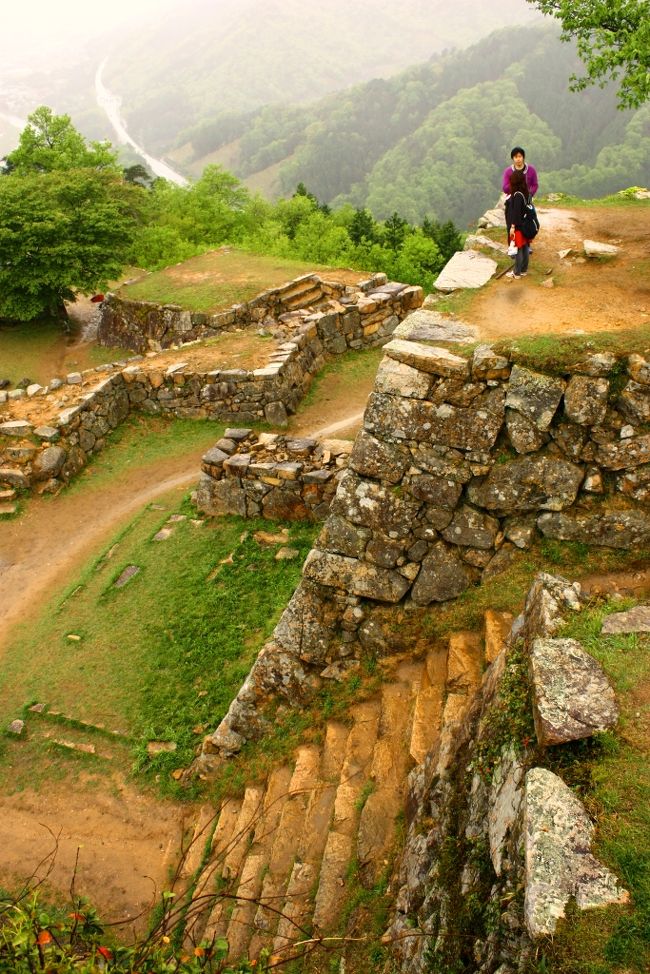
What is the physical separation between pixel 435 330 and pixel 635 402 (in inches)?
112

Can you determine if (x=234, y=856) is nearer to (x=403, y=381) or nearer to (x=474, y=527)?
(x=474, y=527)

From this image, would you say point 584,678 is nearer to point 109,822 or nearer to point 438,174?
point 109,822

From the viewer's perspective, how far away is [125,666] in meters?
12.1

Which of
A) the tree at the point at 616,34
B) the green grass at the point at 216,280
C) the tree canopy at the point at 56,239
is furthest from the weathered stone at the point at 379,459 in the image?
the tree canopy at the point at 56,239

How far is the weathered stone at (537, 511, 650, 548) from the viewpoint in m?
7.86

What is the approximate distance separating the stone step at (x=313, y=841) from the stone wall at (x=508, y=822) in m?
1.31

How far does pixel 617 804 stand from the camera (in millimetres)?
4504

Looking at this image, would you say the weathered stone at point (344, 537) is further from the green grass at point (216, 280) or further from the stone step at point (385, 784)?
the green grass at point (216, 280)

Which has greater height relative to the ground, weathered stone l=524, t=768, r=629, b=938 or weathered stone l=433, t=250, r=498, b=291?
weathered stone l=433, t=250, r=498, b=291

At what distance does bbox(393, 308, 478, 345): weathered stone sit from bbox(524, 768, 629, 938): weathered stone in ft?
19.3

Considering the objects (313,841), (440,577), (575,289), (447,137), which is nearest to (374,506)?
(440,577)

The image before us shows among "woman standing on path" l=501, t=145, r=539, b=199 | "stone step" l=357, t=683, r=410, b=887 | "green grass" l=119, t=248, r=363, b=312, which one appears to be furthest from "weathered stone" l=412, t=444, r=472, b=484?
"green grass" l=119, t=248, r=363, b=312

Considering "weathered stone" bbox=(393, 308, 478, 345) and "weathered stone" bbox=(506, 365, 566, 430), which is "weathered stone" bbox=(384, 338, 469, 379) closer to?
"weathered stone" bbox=(393, 308, 478, 345)

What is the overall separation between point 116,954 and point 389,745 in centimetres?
474
